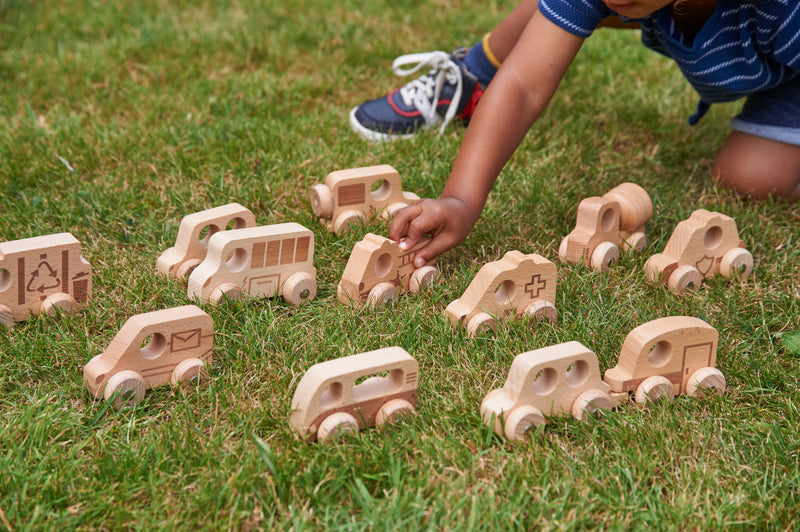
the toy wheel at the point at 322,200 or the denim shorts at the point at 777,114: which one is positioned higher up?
the denim shorts at the point at 777,114

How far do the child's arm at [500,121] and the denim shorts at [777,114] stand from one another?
760 millimetres

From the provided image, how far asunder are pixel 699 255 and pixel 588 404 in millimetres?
672

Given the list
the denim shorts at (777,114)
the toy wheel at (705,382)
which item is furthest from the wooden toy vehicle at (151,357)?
the denim shorts at (777,114)

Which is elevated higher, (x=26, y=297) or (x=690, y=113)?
(x=690, y=113)

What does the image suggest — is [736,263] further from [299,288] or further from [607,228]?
[299,288]

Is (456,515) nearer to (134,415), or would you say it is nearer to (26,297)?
(134,415)

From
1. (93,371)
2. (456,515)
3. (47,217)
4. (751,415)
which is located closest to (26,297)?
(93,371)

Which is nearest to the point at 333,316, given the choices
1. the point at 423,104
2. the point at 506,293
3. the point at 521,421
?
the point at 506,293

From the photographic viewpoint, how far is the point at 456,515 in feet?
3.90

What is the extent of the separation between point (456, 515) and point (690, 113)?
82.7 inches

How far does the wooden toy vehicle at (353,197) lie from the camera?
202 cm

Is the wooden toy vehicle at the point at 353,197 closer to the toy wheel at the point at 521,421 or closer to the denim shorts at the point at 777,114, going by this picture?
the toy wheel at the point at 521,421

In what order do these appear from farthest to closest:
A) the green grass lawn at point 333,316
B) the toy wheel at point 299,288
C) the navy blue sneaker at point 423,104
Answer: the navy blue sneaker at point 423,104, the toy wheel at point 299,288, the green grass lawn at point 333,316

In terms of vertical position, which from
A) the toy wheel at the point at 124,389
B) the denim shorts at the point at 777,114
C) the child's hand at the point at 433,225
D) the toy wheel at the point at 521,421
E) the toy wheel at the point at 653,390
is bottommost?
the toy wheel at the point at 124,389
